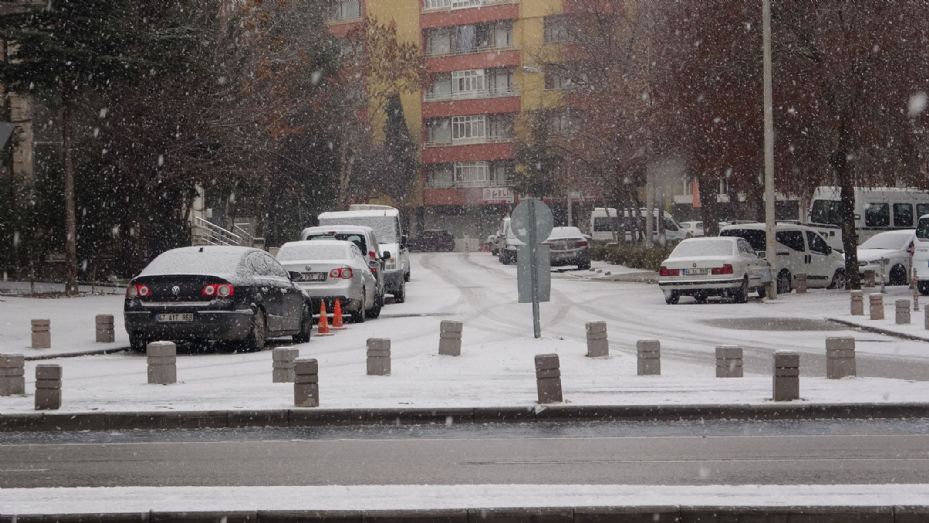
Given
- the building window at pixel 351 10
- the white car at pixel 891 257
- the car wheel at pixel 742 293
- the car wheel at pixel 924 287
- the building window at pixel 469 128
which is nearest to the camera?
the car wheel at pixel 742 293

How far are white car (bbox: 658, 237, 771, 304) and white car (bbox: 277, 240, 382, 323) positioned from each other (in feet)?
27.7

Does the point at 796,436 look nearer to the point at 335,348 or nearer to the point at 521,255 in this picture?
the point at 521,255

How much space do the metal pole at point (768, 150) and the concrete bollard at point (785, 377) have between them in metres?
20.2

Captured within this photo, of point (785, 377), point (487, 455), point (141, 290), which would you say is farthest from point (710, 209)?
point (487, 455)

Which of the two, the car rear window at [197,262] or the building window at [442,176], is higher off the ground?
the building window at [442,176]

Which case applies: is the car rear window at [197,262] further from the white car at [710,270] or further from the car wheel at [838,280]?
the car wheel at [838,280]

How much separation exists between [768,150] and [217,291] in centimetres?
1771

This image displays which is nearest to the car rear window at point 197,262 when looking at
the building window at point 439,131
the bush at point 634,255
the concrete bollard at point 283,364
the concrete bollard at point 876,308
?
the concrete bollard at point 283,364

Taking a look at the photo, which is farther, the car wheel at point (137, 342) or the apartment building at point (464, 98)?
the apartment building at point (464, 98)

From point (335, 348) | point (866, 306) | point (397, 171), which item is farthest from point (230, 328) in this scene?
point (397, 171)

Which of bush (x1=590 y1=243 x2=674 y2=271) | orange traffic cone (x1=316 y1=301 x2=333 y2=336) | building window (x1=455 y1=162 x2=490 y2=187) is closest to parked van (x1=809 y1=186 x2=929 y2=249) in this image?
bush (x1=590 y1=243 x2=674 y2=271)

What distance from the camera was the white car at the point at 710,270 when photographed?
31047 millimetres

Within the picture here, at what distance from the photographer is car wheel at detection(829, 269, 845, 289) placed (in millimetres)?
38125

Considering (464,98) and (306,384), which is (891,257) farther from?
(464,98)
